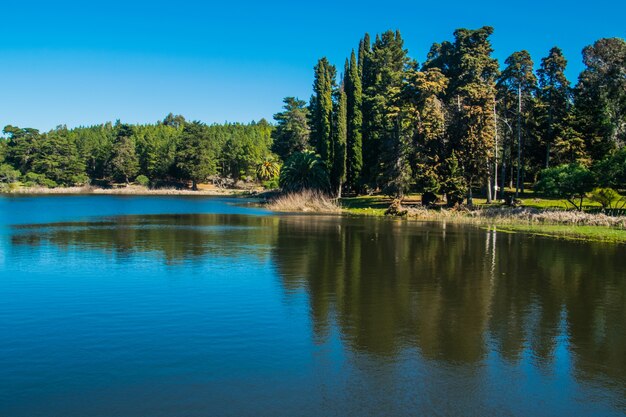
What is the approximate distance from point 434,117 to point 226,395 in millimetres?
49066

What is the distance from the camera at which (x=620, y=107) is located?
52.1m

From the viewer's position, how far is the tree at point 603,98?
1978 inches

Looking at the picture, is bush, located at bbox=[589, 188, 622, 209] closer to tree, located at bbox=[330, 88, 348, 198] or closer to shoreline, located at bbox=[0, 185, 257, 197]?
tree, located at bbox=[330, 88, 348, 198]

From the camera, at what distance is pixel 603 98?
171ft

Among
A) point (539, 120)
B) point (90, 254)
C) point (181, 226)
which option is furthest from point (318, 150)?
point (90, 254)

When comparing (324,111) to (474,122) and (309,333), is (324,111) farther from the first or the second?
(309,333)

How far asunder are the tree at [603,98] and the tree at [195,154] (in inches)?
3378

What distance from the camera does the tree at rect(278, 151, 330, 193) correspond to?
2768 inches

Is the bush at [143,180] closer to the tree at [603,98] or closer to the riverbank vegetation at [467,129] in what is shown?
the riverbank vegetation at [467,129]

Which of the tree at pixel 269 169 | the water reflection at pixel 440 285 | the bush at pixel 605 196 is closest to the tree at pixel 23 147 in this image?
the tree at pixel 269 169

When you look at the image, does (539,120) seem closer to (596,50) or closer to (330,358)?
(596,50)

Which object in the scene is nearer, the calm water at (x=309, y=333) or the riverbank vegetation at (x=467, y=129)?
the calm water at (x=309, y=333)

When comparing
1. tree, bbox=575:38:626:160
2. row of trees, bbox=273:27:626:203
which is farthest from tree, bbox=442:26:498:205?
tree, bbox=575:38:626:160

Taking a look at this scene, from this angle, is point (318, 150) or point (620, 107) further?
point (318, 150)
